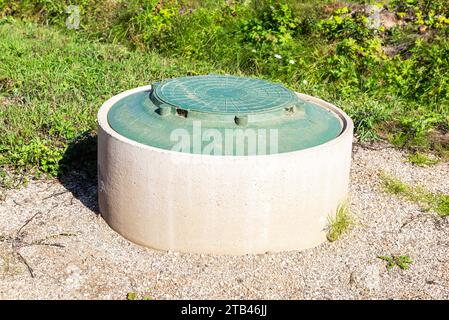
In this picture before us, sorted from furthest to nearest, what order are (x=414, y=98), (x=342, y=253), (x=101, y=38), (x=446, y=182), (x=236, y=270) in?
(x=101, y=38), (x=414, y=98), (x=446, y=182), (x=342, y=253), (x=236, y=270)

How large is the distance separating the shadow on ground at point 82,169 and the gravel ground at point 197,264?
3.9 inches

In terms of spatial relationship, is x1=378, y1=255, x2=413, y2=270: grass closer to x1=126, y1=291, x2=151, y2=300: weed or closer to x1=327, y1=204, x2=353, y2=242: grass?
x1=327, y1=204, x2=353, y2=242: grass

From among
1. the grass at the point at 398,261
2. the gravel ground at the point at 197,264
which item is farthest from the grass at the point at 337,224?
the grass at the point at 398,261

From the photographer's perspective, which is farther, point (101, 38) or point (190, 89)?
point (101, 38)

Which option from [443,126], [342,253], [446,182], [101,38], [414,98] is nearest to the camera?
[342,253]

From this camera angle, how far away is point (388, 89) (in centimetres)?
695

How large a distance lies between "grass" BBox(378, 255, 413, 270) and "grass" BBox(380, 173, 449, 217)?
0.76m

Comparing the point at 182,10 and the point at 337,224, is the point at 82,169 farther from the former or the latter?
the point at 182,10

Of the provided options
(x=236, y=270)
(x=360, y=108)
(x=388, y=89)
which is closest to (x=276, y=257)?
(x=236, y=270)

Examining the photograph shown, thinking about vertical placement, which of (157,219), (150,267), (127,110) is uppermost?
(127,110)

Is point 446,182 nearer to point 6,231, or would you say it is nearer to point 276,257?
point 276,257

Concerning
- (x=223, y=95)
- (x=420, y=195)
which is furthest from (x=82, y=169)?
(x=420, y=195)

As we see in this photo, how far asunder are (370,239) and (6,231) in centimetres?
248

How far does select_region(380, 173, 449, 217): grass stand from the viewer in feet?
16.1
